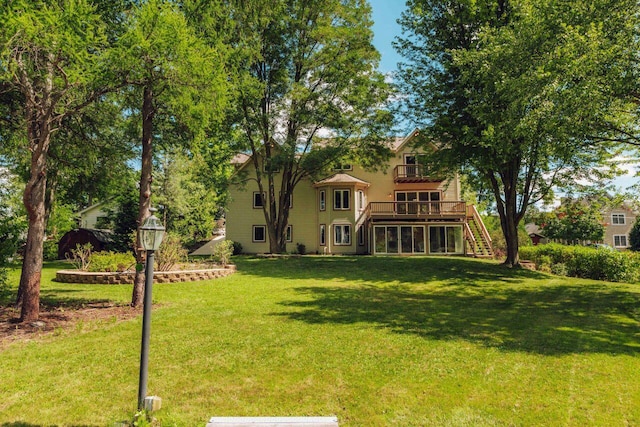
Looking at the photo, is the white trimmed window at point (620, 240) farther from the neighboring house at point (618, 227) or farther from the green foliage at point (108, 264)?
the green foliage at point (108, 264)

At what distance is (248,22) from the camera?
2117 centimetres

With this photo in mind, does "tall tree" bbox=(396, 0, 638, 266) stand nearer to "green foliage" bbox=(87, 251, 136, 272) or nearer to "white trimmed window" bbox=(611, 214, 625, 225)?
"green foliage" bbox=(87, 251, 136, 272)

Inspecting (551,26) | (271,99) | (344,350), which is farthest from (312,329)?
(271,99)

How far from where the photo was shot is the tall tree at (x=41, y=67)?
6008 mm

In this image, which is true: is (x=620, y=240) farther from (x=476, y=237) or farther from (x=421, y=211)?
(x=421, y=211)

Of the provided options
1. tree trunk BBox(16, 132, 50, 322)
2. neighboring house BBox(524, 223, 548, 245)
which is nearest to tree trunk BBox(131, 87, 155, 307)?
tree trunk BBox(16, 132, 50, 322)

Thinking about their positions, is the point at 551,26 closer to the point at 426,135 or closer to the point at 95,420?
the point at 426,135

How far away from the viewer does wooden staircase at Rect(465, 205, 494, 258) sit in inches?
1007

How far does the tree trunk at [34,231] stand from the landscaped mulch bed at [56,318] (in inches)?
12.9

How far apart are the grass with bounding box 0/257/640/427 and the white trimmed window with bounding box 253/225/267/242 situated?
1845 centimetres

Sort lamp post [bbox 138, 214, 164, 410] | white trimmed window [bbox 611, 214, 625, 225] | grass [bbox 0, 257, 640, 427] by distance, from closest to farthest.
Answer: lamp post [bbox 138, 214, 164, 410]
grass [bbox 0, 257, 640, 427]
white trimmed window [bbox 611, 214, 625, 225]

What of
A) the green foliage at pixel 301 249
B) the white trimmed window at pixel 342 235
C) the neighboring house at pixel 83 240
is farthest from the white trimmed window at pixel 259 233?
the neighboring house at pixel 83 240

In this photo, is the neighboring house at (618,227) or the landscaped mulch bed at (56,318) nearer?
the landscaped mulch bed at (56,318)

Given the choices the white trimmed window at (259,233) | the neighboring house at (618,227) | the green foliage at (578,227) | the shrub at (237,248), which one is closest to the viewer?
the shrub at (237,248)
